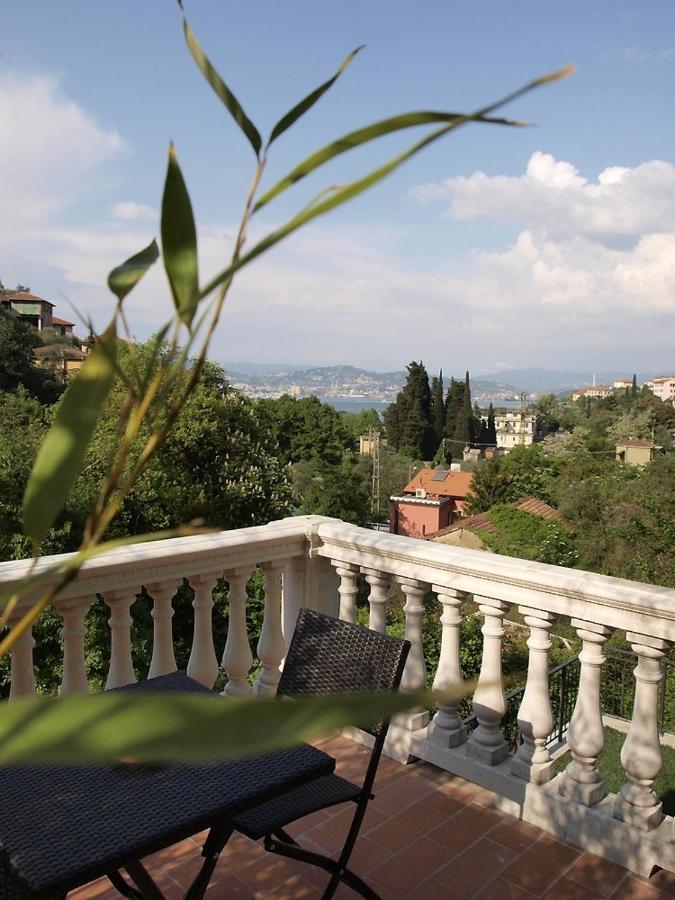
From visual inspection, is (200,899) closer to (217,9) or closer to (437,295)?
(217,9)

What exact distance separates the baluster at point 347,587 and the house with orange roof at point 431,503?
3888 centimetres

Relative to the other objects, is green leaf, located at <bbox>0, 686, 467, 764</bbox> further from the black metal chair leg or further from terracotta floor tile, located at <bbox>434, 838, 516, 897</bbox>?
terracotta floor tile, located at <bbox>434, 838, 516, 897</bbox>

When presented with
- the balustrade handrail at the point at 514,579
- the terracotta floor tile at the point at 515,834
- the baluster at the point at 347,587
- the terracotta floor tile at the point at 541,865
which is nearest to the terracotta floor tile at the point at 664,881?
the terracotta floor tile at the point at 541,865

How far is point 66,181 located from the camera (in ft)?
6.77

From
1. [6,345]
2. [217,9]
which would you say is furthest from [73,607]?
[6,345]

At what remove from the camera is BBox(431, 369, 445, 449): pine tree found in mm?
64938

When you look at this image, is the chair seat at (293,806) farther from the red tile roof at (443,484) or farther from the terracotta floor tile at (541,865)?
the red tile roof at (443,484)

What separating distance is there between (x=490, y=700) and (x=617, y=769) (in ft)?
25.0

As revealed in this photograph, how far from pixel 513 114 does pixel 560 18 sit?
5439 millimetres

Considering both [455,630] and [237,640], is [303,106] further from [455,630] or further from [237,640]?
[237,640]

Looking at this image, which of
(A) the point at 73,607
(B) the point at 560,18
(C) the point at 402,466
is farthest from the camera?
(C) the point at 402,466

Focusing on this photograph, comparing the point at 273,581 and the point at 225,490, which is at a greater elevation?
the point at 273,581

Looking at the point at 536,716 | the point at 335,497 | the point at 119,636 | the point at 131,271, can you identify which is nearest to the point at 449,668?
the point at 536,716

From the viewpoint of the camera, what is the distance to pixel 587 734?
2449 mm
